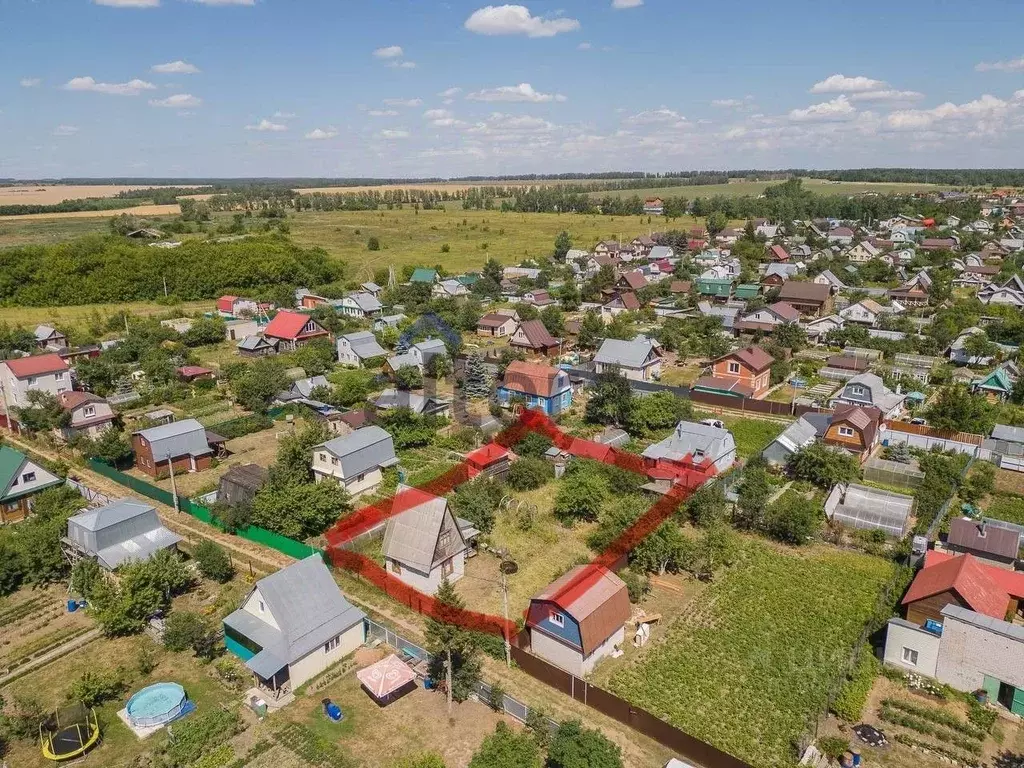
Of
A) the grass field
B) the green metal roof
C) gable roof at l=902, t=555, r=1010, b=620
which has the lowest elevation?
the grass field

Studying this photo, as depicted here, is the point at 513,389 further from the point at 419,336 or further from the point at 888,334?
the point at 888,334

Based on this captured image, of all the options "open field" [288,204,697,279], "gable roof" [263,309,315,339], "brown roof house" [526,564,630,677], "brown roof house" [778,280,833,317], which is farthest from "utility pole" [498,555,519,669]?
"open field" [288,204,697,279]

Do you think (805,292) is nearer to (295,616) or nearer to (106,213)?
(295,616)

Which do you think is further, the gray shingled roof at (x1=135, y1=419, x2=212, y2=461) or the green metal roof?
the green metal roof

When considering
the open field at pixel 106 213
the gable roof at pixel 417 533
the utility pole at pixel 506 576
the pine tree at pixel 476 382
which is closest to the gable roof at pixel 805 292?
the pine tree at pixel 476 382

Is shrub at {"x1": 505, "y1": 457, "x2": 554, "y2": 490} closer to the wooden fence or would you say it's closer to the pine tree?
the pine tree

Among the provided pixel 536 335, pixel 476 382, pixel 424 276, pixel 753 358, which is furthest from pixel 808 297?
pixel 424 276

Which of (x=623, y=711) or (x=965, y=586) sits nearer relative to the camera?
(x=623, y=711)

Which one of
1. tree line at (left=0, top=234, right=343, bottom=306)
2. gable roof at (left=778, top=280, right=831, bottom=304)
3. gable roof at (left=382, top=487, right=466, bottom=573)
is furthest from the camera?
tree line at (left=0, top=234, right=343, bottom=306)
